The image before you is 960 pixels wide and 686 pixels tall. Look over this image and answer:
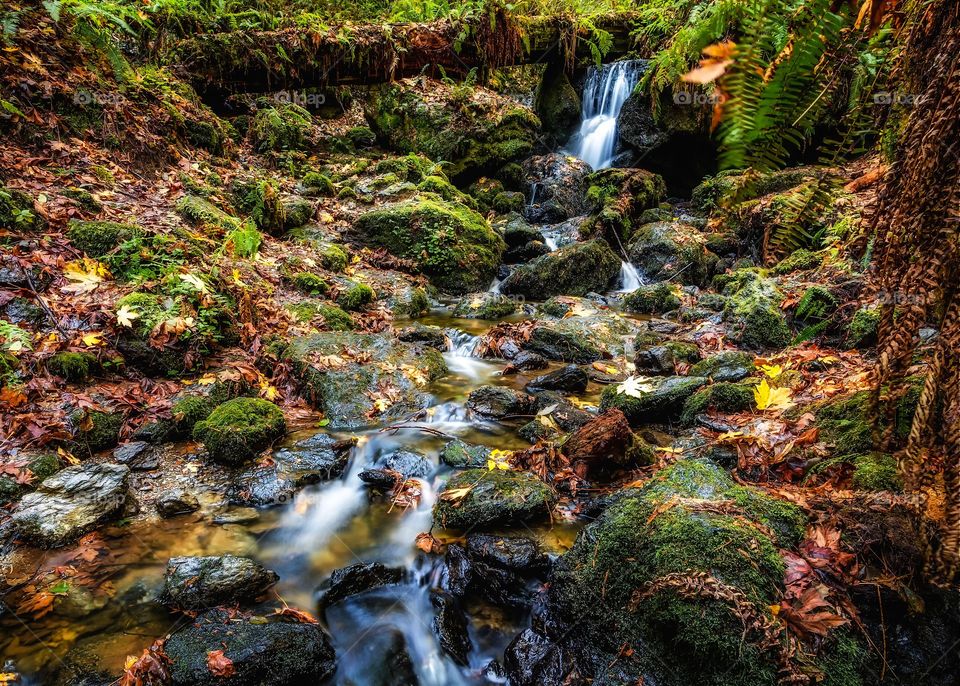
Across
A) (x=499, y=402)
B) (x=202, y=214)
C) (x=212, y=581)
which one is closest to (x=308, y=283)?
(x=202, y=214)

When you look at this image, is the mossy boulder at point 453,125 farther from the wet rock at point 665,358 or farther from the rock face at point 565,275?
the wet rock at point 665,358

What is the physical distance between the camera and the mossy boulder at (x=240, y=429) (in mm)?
4453

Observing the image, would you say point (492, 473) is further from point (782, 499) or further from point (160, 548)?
point (160, 548)

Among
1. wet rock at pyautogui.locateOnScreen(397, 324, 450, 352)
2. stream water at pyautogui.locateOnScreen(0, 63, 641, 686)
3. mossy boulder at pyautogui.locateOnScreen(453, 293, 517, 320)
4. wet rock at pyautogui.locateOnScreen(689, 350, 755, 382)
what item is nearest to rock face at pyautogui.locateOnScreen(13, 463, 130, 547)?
stream water at pyautogui.locateOnScreen(0, 63, 641, 686)

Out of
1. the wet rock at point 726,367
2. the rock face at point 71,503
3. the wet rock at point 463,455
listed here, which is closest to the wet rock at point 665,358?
the wet rock at point 726,367

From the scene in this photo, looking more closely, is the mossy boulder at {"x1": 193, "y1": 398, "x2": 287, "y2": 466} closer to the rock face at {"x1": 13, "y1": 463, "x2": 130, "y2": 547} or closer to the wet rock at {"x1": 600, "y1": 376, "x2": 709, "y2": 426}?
the rock face at {"x1": 13, "y1": 463, "x2": 130, "y2": 547}

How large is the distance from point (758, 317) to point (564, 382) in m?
2.91

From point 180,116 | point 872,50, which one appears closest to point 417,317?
point 180,116

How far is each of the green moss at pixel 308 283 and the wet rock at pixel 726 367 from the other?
5.89m

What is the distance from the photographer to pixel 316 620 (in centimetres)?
314

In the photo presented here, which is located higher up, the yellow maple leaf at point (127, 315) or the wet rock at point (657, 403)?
the yellow maple leaf at point (127, 315)

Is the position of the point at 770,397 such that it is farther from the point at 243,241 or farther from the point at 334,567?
the point at 243,241

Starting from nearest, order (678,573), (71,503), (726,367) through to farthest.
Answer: (678,573)
(71,503)
(726,367)

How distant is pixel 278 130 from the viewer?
40.3ft
